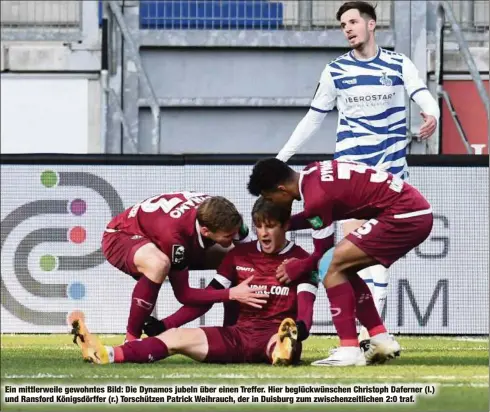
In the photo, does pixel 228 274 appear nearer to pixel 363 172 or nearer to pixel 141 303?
pixel 141 303

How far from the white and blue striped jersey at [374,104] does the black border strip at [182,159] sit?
2.42 metres

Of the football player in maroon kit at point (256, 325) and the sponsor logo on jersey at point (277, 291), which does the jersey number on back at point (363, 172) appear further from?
the sponsor logo on jersey at point (277, 291)

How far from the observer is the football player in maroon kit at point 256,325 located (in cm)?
711

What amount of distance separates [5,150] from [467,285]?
22.5 ft

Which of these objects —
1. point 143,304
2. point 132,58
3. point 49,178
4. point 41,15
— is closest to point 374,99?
point 143,304

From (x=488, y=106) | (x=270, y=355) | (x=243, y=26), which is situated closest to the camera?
(x=270, y=355)

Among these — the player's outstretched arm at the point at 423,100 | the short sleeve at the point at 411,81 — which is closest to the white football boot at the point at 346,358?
the player's outstretched arm at the point at 423,100

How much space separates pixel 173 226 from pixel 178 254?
0.16 metres

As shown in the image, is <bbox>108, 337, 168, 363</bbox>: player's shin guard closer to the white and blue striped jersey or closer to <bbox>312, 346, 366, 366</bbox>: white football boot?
<bbox>312, 346, 366, 366</bbox>: white football boot

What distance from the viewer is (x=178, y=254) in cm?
755

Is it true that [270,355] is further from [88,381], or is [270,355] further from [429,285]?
[429,285]

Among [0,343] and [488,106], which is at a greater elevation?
[488,106]

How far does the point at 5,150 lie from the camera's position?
627 inches

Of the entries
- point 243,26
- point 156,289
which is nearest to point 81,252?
point 156,289
